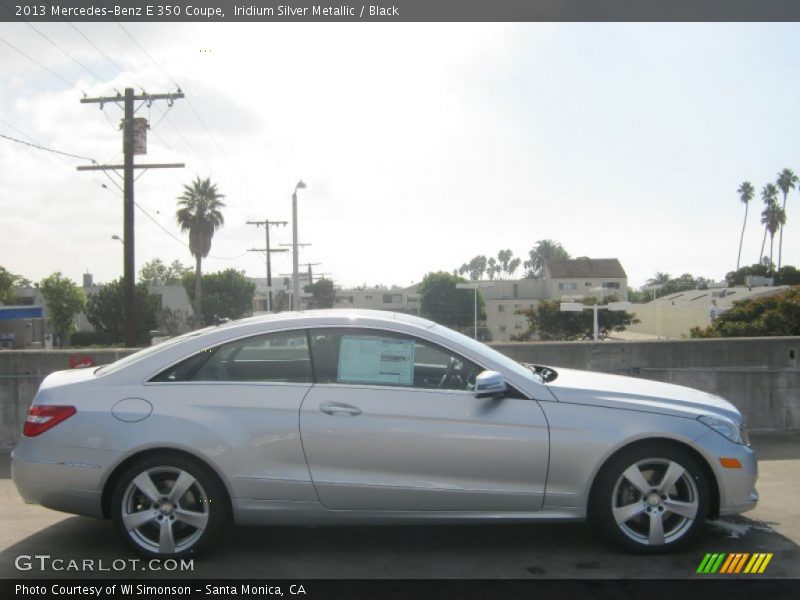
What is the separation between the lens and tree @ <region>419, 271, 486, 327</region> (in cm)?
6266

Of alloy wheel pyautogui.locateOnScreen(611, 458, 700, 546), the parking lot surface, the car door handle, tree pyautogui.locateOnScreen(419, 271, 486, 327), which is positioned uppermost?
tree pyautogui.locateOnScreen(419, 271, 486, 327)

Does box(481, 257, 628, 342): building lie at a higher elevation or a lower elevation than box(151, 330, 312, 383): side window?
higher

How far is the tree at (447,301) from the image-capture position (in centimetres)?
6266

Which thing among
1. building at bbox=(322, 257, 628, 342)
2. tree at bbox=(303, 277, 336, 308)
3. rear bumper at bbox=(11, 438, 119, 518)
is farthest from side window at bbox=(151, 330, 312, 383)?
tree at bbox=(303, 277, 336, 308)

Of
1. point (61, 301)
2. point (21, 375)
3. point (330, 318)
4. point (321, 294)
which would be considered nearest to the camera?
point (330, 318)

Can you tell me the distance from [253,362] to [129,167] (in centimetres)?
2176

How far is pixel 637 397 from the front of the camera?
4.61 meters

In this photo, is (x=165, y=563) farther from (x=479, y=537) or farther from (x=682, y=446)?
(x=682, y=446)

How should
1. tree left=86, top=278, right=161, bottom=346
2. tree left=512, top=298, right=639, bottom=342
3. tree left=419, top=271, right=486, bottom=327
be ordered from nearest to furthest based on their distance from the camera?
tree left=512, top=298, right=639, bottom=342
tree left=86, top=278, right=161, bottom=346
tree left=419, top=271, right=486, bottom=327

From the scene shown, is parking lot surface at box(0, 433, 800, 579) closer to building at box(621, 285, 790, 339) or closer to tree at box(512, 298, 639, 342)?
tree at box(512, 298, 639, 342)

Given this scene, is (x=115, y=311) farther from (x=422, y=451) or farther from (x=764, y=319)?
(x=422, y=451)

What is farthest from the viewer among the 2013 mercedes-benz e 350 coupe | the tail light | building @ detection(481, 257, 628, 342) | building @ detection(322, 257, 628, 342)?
building @ detection(481, 257, 628, 342)

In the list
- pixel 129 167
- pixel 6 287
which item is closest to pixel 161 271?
pixel 6 287

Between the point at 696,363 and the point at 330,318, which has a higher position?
the point at 330,318
